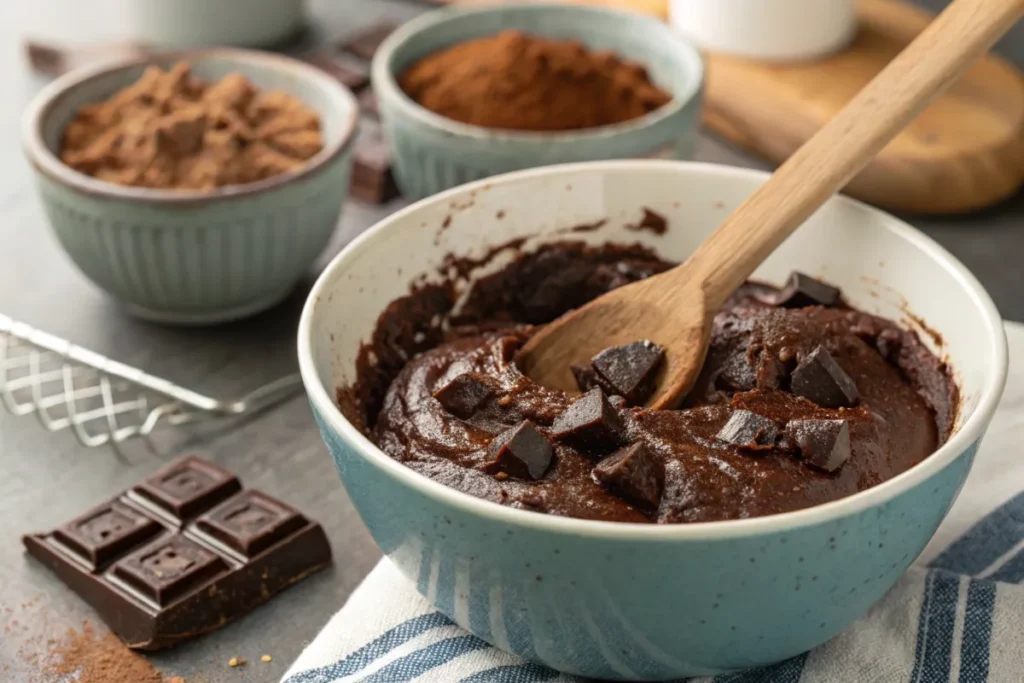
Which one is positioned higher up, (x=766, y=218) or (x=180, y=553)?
(x=766, y=218)

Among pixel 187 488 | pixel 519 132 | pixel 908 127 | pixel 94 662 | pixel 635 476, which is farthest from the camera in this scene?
pixel 908 127

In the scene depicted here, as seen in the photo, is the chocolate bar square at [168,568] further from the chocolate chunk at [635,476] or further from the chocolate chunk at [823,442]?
the chocolate chunk at [823,442]

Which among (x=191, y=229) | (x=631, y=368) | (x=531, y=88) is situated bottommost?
(x=191, y=229)

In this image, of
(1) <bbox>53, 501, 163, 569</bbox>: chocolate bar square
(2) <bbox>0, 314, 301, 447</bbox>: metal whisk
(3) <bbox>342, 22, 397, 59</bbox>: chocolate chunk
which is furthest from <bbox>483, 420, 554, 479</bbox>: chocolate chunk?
(3) <bbox>342, 22, 397, 59</bbox>: chocolate chunk

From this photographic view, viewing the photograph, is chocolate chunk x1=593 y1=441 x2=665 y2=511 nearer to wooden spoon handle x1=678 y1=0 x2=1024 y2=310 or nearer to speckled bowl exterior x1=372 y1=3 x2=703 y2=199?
wooden spoon handle x1=678 y1=0 x2=1024 y2=310

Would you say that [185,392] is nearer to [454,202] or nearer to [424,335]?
[424,335]

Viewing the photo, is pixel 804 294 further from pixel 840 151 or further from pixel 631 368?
pixel 631 368

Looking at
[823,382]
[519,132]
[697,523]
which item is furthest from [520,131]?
[697,523]
